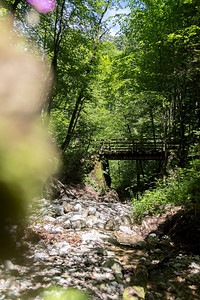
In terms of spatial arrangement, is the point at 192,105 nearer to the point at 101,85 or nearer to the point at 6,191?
the point at 101,85

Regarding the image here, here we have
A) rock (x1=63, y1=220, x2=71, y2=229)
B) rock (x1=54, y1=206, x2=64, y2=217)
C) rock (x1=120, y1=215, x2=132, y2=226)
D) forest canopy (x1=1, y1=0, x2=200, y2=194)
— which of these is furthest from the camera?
forest canopy (x1=1, y1=0, x2=200, y2=194)

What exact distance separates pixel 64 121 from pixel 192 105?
8082mm

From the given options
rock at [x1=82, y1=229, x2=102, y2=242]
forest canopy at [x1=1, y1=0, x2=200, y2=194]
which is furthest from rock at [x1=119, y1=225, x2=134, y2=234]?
forest canopy at [x1=1, y1=0, x2=200, y2=194]

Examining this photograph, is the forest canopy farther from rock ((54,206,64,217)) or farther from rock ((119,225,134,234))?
rock ((54,206,64,217))

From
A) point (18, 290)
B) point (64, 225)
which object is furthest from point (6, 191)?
point (64, 225)

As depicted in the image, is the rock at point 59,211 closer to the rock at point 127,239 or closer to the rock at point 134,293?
the rock at point 127,239

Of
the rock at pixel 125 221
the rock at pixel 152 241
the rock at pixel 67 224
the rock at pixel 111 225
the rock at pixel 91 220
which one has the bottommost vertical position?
the rock at pixel 125 221

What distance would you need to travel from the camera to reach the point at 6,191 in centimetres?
220

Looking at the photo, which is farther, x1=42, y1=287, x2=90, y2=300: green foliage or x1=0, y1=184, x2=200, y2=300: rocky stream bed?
x1=0, y1=184, x2=200, y2=300: rocky stream bed

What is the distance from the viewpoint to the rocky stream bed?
2.52 metres

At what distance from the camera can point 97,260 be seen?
3.51 metres

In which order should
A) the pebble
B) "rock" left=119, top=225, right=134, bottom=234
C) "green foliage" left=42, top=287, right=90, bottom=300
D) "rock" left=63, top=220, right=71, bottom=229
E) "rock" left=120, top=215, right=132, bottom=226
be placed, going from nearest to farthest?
"green foliage" left=42, top=287, right=90, bottom=300 → the pebble → "rock" left=63, top=220, right=71, bottom=229 → "rock" left=119, top=225, right=134, bottom=234 → "rock" left=120, top=215, right=132, bottom=226

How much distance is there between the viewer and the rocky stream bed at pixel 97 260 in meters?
2.52

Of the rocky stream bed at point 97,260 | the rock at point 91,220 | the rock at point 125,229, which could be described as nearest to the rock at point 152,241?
the rocky stream bed at point 97,260
